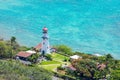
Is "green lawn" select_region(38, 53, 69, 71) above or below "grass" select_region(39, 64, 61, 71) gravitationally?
above

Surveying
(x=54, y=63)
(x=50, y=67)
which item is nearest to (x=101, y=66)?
(x=50, y=67)

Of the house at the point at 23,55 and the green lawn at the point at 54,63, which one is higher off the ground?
the house at the point at 23,55

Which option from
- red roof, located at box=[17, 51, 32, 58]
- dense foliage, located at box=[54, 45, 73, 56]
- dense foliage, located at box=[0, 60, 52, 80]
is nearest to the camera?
dense foliage, located at box=[0, 60, 52, 80]

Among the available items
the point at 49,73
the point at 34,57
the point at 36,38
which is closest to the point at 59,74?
the point at 49,73

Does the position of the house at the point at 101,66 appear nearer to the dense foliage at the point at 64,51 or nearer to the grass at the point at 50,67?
the grass at the point at 50,67

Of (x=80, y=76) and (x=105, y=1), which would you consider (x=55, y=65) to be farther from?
(x=105, y=1)

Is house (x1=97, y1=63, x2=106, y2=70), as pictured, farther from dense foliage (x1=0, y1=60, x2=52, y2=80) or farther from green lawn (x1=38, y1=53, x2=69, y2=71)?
dense foliage (x1=0, y1=60, x2=52, y2=80)

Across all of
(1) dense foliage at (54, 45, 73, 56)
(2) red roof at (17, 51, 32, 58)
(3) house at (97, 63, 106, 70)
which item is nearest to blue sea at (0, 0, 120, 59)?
(1) dense foliage at (54, 45, 73, 56)

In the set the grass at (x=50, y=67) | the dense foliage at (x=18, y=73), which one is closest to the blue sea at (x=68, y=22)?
the grass at (x=50, y=67)
